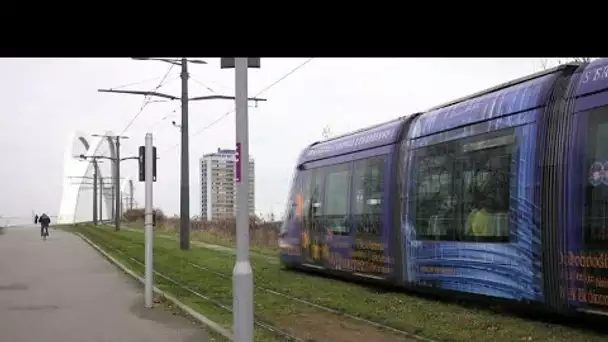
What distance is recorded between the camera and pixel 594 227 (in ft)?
26.6

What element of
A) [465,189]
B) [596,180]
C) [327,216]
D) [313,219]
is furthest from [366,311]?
[313,219]

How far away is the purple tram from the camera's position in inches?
329

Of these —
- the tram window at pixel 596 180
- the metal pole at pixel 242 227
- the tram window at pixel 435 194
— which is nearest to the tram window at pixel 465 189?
the tram window at pixel 435 194

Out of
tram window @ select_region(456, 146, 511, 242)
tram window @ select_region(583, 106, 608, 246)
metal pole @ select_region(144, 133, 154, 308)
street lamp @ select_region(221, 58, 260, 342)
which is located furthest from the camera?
metal pole @ select_region(144, 133, 154, 308)

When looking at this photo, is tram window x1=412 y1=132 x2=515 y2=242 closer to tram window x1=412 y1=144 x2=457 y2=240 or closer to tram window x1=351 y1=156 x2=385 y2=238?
tram window x1=412 y1=144 x2=457 y2=240

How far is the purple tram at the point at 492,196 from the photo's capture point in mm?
8352

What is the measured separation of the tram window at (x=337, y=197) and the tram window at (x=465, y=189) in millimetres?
2760

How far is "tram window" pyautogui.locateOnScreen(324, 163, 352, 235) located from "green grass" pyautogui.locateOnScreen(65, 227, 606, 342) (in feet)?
3.92

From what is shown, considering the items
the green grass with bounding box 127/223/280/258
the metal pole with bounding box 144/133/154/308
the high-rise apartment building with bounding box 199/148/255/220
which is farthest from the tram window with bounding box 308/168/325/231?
the high-rise apartment building with bounding box 199/148/255/220

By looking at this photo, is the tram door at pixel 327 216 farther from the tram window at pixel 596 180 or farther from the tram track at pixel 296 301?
the tram window at pixel 596 180

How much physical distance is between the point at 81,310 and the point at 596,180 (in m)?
8.52

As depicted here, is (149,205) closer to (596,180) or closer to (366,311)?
(366,311)

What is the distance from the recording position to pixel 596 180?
8219mm
